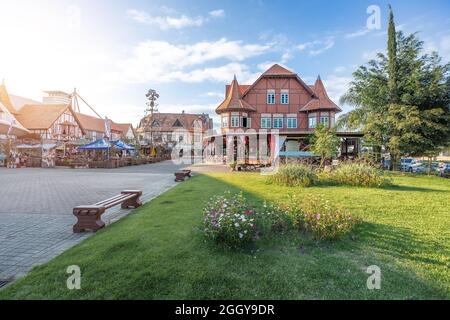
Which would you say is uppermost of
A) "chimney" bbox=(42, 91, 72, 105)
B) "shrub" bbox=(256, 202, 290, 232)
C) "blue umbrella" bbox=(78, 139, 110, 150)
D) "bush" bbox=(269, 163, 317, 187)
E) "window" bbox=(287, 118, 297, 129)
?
"chimney" bbox=(42, 91, 72, 105)

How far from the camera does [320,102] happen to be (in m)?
29.2

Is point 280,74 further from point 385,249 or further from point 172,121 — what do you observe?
point 172,121

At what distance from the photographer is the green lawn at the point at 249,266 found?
285 cm

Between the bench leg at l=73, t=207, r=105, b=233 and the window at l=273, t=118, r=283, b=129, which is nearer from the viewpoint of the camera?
the bench leg at l=73, t=207, r=105, b=233

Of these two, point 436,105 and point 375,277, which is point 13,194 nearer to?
point 375,277

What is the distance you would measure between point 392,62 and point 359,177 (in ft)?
46.9

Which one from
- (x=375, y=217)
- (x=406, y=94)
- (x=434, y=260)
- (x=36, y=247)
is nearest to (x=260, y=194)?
(x=375, y=217)

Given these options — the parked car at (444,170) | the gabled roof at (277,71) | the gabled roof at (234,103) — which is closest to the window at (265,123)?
the gabled roof at (234,103)

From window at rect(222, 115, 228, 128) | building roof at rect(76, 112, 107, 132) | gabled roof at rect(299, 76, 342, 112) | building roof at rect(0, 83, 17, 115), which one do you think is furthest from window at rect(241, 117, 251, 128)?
building roof at rect(76, 112, 107, 132)

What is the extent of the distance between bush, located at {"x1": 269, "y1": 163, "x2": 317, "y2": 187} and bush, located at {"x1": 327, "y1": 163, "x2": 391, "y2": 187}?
111 cm

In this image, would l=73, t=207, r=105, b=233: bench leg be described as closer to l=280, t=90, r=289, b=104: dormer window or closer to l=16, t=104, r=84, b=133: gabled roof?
l=280, t=90, r=289, b=104: dormer window

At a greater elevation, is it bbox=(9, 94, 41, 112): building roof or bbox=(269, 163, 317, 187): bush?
bbox=(9, 94, 41, 112): building roof

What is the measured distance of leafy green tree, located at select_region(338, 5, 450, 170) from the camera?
1736 centimetres

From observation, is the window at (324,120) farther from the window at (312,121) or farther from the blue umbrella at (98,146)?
the blue umbrella at (98,146)
